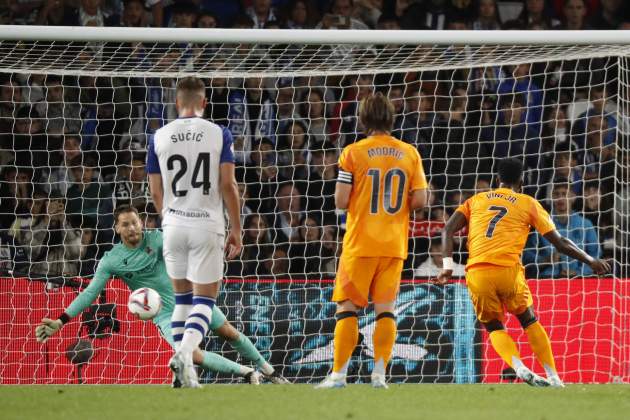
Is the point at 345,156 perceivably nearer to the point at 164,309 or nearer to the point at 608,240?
the point at 164,309

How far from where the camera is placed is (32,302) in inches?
382

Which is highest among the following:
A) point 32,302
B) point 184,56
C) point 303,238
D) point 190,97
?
point 184,56

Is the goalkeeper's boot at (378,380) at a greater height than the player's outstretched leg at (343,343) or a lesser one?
lesser

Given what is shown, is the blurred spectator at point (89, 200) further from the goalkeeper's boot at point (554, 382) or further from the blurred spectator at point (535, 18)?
the blurred spectator at point (535, 18)

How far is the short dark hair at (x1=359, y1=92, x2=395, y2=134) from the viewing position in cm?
687

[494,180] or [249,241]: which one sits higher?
[494,180]

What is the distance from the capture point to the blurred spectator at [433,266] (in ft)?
34.5

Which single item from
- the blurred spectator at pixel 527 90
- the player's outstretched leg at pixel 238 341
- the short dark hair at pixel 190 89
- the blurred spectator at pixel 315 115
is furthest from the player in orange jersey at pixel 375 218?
the blurred spectator at pixel 527 90

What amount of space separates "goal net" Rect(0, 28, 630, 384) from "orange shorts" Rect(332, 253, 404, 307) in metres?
2.42

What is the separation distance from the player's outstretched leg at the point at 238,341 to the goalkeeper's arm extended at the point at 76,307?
856 millimetres

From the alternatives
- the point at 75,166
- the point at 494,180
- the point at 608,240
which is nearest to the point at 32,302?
the point at 75,166

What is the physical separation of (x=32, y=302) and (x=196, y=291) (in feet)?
11.7

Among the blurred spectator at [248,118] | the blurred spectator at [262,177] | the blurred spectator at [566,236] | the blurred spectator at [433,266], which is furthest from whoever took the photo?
the blurred spectator at [248,118]

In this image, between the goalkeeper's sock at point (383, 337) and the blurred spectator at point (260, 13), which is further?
the blurred spectator at point (260, 13)
